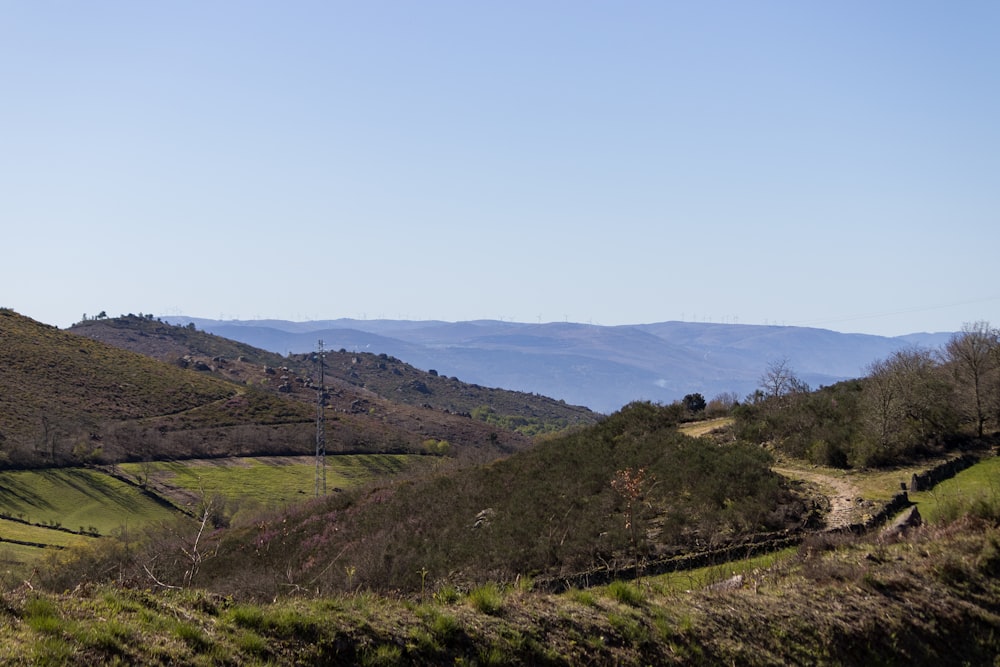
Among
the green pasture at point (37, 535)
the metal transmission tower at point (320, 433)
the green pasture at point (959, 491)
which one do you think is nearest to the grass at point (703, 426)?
the green pasture at point (959, 491)

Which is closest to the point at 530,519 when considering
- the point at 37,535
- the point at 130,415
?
the point at 37,535

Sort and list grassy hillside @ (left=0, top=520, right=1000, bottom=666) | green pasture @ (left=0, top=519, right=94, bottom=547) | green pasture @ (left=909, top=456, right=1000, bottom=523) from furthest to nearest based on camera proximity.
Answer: green pasture @ (left=0, top=519, right=94, bottom=547)
green pasture @ (left=909, top=456, right=1000, bottom=523)
grassy hillside @ (left=0, top=520, right=1000, bottom=666)

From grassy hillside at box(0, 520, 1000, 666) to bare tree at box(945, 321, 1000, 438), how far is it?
18305mm

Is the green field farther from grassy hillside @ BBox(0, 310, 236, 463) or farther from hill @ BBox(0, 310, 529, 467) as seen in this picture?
grassy hillside @ BBox(0, 310, 236, 463)

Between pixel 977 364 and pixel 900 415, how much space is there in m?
4.80

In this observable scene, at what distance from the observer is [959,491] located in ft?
57.5

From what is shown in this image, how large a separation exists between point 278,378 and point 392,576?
158 m

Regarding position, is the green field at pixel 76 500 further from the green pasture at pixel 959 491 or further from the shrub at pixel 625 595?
the shrub at pixel 625 595

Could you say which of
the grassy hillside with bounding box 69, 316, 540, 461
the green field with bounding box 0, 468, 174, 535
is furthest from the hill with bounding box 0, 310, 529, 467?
the green field with bounding box 0, 468, 174, 535

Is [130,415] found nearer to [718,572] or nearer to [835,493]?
[835,493]

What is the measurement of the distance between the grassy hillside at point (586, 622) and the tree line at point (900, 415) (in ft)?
48.1

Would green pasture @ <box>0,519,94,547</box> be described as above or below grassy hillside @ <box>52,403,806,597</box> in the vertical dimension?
below

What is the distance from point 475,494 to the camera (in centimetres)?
3045

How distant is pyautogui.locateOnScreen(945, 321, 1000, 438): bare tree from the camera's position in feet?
96.0
